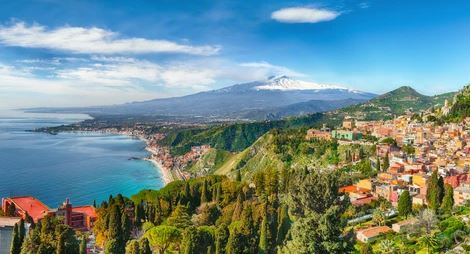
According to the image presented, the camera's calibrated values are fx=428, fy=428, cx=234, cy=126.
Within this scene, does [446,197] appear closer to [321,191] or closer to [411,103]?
[321,191]

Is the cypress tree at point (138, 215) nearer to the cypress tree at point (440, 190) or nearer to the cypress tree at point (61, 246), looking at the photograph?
the cypress tree at point (61, 246)

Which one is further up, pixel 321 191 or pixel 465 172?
pixel 321 191

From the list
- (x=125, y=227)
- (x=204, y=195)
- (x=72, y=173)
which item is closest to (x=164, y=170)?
(x=72, y=173)

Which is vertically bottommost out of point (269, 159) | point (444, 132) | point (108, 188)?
point (108, 188)

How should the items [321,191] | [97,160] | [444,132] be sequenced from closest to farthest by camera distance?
[321,191] → [444,132] → [97,160]

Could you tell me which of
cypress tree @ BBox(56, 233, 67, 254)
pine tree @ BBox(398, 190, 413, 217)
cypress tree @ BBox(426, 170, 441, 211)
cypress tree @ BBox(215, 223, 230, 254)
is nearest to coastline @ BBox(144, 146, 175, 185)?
pine tree @ BBox(398, 190, 413, 217)

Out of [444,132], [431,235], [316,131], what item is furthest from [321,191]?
[316,131]

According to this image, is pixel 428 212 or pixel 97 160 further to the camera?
pixel 97 160

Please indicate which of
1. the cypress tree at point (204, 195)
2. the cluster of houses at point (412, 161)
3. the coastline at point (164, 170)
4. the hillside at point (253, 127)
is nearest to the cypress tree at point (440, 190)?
the cluster of houses at point (412, 161)

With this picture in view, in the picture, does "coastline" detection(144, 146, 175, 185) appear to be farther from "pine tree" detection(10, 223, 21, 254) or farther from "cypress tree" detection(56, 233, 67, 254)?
"cypress tree" detection(56, 233, 67, 254)

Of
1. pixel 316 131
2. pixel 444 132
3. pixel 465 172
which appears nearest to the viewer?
pixel 465 172
